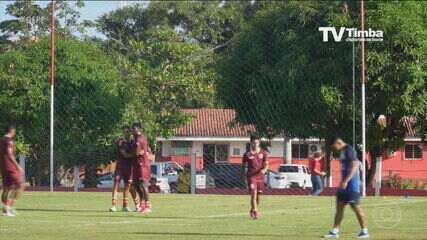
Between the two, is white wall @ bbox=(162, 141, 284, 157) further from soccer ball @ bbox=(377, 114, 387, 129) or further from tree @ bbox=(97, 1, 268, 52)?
soccer ball @ bbox=(377, 114, 387, 129)

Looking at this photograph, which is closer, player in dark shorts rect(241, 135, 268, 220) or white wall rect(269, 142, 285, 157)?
player in dark shorts rect(241, 135, 268, 220)

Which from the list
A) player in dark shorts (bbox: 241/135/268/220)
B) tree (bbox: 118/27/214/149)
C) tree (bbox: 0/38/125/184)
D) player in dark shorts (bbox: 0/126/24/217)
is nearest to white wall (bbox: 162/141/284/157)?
tree (bbox: 118/27/214/149)

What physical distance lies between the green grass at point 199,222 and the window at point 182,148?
43.3m

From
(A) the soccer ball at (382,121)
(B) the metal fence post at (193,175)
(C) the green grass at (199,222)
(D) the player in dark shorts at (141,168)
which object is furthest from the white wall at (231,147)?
(D) the player in dark shorts at (141,168)

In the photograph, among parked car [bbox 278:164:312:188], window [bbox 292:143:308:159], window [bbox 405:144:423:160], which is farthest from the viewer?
window [bbox 292:143:308:159]

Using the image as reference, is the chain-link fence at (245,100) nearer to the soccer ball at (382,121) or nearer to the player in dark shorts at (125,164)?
the soccer ball at (382,121)

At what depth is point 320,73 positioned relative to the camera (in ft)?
142

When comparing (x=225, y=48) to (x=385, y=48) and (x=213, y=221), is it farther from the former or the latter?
(x=213, y=221)

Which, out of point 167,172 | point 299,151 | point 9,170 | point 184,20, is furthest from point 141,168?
point 184,20

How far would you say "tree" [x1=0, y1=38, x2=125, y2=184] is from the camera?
150 ft

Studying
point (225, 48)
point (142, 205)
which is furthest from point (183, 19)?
point (142, 205)

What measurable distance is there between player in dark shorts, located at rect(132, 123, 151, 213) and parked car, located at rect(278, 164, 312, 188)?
106 ft

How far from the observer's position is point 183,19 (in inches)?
3342

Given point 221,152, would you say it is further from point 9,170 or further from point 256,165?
point 9,170
